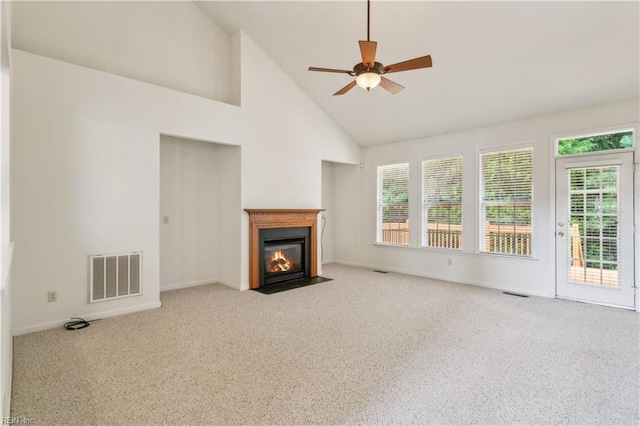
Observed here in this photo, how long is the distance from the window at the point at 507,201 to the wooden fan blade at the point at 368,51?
3503 mm

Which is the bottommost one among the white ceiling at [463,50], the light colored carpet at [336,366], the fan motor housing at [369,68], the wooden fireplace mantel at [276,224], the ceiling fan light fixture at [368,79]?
the light colored carpet at [336,366]

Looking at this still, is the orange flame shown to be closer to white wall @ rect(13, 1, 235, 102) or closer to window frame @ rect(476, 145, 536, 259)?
white wall @ rect(13, 1, 235, 102)

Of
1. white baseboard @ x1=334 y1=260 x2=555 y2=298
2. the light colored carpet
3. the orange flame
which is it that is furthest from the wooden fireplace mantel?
white baseboard @ x1=334 y1=260 x2=555 y2=298

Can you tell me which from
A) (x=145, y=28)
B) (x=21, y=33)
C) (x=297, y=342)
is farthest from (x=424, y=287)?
(x=21, y=33)

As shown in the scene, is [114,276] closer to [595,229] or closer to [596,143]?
[595,229]

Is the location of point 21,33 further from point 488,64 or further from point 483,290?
point 483,290

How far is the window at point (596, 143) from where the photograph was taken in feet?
14.4

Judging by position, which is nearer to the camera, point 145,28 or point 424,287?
point 145,28

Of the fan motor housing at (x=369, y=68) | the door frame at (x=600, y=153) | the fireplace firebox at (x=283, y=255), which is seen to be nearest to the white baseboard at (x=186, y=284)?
the fireplace firebox at (x=283, y=255)

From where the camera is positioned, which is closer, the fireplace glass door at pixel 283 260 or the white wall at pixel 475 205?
the white wall at pixel 475 205

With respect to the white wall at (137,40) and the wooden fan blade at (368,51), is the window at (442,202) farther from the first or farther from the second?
the white wall at (137,40)

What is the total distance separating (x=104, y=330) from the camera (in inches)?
136

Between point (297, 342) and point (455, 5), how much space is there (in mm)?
3997

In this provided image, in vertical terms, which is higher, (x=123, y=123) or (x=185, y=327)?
(x=123, y=123)
